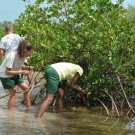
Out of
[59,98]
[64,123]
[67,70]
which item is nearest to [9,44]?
[59,98]

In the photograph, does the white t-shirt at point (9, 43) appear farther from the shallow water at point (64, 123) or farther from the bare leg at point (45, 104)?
the bare leg at point (45, 104)

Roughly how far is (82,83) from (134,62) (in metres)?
1.14

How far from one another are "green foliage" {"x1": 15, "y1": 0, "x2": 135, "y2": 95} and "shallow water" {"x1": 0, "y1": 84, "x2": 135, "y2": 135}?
0.79 meters

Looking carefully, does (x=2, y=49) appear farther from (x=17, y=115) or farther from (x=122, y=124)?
(x=122, y=124)

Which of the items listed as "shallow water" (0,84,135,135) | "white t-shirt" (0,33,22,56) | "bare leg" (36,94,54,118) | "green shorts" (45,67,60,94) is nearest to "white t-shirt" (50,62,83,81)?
"green shorts" (45,67,60,94)

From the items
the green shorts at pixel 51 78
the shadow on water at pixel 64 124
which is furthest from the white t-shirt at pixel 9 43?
the green shorts at pixel 51 78

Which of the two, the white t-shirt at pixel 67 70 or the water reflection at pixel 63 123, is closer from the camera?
the water reflection at pixel 63 123

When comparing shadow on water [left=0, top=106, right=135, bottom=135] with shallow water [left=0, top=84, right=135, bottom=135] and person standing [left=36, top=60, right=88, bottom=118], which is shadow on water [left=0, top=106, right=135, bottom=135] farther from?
person standing [left=36, top=60, right=88, bottom=118]

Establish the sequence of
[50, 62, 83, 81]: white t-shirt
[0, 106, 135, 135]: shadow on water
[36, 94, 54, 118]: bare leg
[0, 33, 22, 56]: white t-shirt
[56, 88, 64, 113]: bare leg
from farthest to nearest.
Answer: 1. [0, 33, 22, 56]: white t-shirt
2. [56, 88, 64, 113]: bare leg
3. [50, 62, 83, 81]: white t-shirt
4. [36, 94, 54, 118]: bare leg
5. [0, 106, 135, 135]: shadow on water

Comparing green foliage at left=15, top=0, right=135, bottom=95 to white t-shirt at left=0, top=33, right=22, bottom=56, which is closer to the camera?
green foliage at left=15, top=0, right=135, bottom=95

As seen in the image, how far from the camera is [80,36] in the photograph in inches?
324

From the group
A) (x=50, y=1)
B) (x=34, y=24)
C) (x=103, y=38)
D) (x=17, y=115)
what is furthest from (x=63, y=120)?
(x=50, y=1)

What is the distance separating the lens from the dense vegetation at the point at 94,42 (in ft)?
25.0

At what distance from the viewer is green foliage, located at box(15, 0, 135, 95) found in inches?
299
